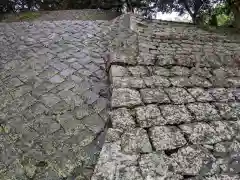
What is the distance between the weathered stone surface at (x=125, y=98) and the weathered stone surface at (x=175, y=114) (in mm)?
295

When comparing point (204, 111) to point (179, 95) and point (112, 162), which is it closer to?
point (179, 95)

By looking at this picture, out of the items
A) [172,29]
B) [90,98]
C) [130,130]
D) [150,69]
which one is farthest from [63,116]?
[172,29]

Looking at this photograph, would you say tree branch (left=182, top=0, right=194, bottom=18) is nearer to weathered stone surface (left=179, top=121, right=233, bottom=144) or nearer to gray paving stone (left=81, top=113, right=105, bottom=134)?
gray paving stone (left=81, top=113, right=105, bottom=134)

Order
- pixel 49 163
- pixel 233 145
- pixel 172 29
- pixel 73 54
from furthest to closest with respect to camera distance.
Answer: pixel 172 29 < pixel 73 54 < pixel 49 163 < pixel 233 145

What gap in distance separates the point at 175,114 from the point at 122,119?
567 millimetres

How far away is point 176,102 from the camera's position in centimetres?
272

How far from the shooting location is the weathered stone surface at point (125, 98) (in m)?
2.60

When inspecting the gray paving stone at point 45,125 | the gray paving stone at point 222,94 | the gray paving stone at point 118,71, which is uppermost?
the gray paving stone at point 118,71

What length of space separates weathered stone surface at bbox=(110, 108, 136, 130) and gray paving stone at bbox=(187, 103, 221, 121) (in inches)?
27.5

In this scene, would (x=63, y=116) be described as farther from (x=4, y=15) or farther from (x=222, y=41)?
(x=4, y=15)

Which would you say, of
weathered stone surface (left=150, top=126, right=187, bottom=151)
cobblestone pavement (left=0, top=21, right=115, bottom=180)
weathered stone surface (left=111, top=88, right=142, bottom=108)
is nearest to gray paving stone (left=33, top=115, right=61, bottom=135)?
cobblestone pavement (left=0, top=21, right=115, bottom=180)

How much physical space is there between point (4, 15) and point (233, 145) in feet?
28.6

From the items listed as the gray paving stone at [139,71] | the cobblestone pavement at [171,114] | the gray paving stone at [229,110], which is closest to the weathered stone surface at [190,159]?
the cobblestone pavement at [171,114]

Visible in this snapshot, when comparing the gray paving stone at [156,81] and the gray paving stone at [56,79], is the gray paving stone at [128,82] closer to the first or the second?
the gray paving stone at [156,81]
